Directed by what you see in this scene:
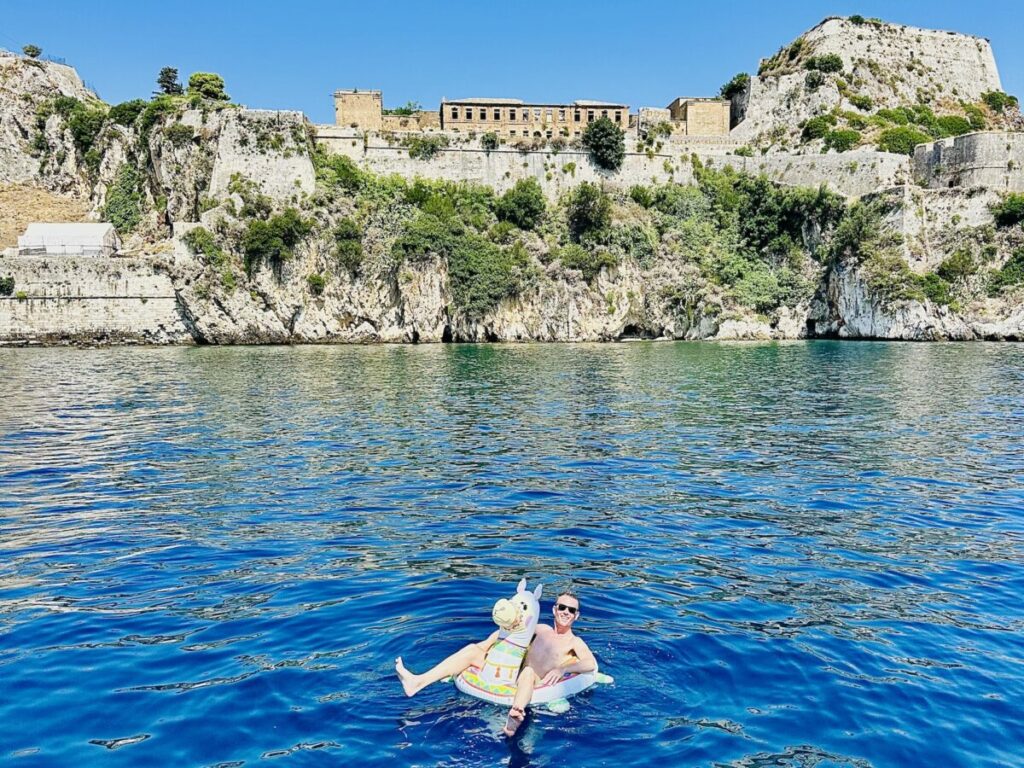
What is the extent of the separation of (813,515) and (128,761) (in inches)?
371

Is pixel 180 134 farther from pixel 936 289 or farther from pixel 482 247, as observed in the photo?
pixel 936 289

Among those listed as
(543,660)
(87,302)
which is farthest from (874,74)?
(543,660)

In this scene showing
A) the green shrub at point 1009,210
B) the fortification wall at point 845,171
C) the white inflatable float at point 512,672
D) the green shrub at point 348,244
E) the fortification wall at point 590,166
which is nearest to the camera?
the white inflatable float at point 512,672

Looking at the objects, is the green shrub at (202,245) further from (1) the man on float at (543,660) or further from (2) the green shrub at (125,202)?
(1) the man on float at (543,660)

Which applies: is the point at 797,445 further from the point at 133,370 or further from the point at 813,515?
the point at 133,370

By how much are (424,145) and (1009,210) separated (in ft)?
139

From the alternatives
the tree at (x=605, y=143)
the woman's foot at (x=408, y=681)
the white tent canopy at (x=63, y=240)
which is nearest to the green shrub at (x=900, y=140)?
the tree at (x=605, y=143)

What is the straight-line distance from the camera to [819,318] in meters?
59.6

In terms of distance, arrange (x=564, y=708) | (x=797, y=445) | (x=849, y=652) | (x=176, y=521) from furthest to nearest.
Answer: (x=797, y=445) → (x=176, y=521) → (x=849, y=652) → (x=564, y=708)

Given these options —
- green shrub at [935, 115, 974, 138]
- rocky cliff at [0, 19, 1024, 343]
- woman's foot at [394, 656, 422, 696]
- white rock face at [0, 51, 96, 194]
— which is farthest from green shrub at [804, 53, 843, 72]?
woman's foot at [394, 656, 422, 696]

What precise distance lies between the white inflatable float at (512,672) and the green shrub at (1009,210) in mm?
60977

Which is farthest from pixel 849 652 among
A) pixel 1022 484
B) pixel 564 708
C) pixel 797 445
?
pixel 797 445

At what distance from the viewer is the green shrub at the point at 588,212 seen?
A: 58.8 metres

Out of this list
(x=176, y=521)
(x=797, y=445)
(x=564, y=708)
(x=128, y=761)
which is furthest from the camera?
(x=797, y=445)
